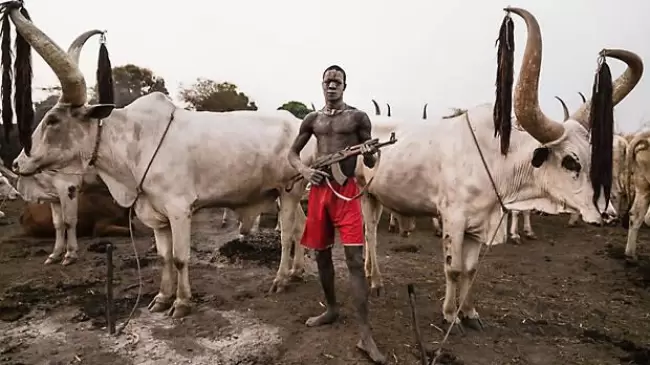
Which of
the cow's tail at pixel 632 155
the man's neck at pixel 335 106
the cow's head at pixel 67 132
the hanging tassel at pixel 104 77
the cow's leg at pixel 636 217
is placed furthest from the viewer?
the cow's leg at pixel 636 217

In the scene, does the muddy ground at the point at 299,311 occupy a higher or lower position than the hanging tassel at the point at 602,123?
lower

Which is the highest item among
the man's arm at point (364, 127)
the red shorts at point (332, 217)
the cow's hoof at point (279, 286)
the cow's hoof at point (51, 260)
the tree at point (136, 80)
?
the tree at point (136, 80)

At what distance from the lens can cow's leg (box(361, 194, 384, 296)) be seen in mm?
6496

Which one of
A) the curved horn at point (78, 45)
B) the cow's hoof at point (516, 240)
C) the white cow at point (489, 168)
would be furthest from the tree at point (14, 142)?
the cow's hoof at point (516, 240)

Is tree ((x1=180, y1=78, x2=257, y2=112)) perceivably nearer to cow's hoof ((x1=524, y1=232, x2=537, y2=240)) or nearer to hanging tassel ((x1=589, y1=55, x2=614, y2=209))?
cow's hoof ((x1=524, y1=232, x2=537, y2=240))

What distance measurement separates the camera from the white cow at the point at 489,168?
15.1 feet

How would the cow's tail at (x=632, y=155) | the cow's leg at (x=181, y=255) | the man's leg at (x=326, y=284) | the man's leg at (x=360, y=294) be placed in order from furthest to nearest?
the cow's tail at (x=632, y=155)
the cow's leg at (x=181, y=255)
the man's leg at (x=326, y=284)
the man's leg at (x=360, y=294)

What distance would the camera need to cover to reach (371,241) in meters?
6.64

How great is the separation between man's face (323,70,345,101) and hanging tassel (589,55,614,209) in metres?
2.04

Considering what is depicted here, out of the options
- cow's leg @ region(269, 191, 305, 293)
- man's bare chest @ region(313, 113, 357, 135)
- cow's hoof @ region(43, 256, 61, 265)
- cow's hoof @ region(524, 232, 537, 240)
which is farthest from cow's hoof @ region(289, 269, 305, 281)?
cow's hoof @ region(524, 232, 537, 240)

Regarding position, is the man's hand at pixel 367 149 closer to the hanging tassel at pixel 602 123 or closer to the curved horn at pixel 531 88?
the curved horn at pixel 531 88

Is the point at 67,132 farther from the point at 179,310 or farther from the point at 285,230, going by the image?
the point at 285,230

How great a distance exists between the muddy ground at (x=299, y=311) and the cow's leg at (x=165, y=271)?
0.64ft

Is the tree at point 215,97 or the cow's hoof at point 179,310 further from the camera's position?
the tree at point 215,97
